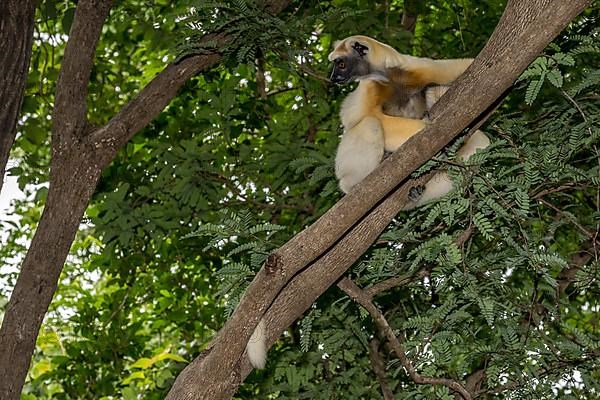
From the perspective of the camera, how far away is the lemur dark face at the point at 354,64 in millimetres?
4727

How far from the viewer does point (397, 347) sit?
3857mm

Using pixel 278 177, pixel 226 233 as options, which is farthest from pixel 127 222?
pixel 226 233

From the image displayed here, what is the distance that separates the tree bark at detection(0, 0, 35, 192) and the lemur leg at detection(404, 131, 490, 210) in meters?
1.90

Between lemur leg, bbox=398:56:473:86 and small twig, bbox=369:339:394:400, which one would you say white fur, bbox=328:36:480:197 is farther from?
small twig, bbox=369:339:394:400

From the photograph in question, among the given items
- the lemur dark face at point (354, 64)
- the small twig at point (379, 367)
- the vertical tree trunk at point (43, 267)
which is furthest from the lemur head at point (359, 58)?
the small twig at point (379, 367)

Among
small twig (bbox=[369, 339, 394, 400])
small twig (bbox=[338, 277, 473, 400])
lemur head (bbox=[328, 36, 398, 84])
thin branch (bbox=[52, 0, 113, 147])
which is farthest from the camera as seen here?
small twig (bbox=[369, 339, 394, 400])

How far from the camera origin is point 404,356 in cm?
382

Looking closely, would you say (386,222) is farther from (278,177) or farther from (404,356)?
(278,177)

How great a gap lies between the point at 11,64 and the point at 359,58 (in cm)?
179

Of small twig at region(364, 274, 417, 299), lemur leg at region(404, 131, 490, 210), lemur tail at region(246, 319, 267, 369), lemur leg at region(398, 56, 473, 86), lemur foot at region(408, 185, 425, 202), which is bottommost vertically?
lemur tail at region(246, 319, 267, 369)

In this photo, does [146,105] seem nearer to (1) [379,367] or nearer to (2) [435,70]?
(2) [435,70]

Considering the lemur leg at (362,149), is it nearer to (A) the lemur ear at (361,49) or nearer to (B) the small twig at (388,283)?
(A) the lemur ear at (361,49)

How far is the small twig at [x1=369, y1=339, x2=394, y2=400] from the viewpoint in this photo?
5.55 m

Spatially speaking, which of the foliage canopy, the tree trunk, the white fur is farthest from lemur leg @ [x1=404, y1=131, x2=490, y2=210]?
the tree trunk
